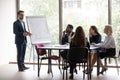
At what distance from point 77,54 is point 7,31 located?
3804mm

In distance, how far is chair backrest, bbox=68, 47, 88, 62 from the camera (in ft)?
19.3

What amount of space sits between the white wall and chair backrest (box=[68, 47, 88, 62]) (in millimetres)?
3446

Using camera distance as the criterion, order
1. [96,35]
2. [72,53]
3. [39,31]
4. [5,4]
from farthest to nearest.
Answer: [5,4], [39,31], [96,35], [72,53]

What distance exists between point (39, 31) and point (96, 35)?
1734mm

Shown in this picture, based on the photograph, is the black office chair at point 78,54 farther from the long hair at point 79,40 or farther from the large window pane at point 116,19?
the large window pane at point 116,19

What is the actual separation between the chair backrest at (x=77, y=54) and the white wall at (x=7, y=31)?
3.45 meters

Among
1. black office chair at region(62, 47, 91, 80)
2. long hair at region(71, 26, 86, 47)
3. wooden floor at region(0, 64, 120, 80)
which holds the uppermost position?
long hair at region(71, 26, 86, 47)

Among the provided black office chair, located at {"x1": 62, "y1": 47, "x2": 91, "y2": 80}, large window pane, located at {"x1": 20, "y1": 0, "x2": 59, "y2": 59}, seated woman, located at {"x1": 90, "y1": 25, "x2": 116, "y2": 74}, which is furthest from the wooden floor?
large window pane, located at {"x1": 20, "y1": 0, "x2": 59, "y2": 59}

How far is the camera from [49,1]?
30.5 ft

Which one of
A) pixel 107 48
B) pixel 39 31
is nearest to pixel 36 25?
pixel 39 31

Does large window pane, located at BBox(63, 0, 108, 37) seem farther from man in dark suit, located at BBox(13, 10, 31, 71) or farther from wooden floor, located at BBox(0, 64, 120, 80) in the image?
man in dark suit, located at BBox(13, 10, 31, 71)

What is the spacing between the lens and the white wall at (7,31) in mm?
8750

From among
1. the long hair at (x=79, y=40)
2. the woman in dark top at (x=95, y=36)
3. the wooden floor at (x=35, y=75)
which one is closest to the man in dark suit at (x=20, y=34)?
the wooden floor at (x=35, y=75)

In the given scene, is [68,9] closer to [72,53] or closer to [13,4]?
[13,4]
